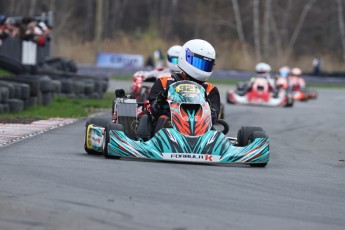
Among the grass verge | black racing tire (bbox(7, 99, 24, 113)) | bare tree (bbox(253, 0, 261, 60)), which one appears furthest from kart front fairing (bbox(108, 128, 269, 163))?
bare tree (bbox(253, 0, 261, 60))

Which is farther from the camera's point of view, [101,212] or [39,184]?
[39,184]

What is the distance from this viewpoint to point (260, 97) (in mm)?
27062

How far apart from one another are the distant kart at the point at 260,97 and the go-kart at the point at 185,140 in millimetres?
16140

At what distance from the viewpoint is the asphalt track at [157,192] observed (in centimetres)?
651

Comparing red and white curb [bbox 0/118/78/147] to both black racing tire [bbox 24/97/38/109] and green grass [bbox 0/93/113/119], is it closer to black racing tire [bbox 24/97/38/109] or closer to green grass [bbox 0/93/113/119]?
green grass [bbox 0/93/113/119]

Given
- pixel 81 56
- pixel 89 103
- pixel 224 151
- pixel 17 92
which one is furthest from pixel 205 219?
pixel 81 56

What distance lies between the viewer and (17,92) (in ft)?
59.1

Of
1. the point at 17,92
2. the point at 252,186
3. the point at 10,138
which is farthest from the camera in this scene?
the point at 17,92

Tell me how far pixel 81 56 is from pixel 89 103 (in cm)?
3227

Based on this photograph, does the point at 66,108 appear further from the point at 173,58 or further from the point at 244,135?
the point at 244,135

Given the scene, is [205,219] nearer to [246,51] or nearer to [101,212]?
[101,212]

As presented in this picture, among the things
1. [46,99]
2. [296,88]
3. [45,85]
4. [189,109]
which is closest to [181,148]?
[189,109]

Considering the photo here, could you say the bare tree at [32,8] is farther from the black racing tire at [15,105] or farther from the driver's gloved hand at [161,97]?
the driver's gloved hand at [161,97]

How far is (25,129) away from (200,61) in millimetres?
3417
